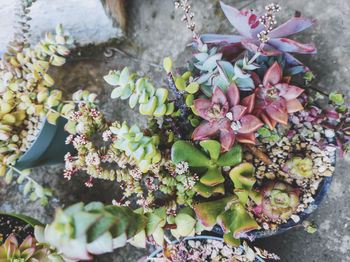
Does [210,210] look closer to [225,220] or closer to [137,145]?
[225,220]

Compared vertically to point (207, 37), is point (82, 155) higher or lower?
lower

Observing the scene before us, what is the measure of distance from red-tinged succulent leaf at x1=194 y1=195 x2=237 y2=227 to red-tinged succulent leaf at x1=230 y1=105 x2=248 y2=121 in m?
0.27

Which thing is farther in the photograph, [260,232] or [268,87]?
[260,232]

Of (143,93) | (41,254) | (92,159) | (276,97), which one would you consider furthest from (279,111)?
(41,254)

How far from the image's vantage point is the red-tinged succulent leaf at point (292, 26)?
0.81m

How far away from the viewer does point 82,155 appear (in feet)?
2.78

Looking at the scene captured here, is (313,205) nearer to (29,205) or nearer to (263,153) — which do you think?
(263,153)

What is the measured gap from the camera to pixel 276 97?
34.1 inches

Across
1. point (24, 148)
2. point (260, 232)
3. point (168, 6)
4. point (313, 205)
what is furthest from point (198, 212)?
point (168, 6)

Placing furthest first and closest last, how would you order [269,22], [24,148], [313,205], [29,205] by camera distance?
[29,205]
[24,148]
[313,205]
[269,22]

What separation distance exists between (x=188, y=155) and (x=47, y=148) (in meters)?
0.63

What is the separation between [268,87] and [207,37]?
0.24 m

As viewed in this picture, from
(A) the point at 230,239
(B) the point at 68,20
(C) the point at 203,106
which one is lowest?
(A) the point at 230,239

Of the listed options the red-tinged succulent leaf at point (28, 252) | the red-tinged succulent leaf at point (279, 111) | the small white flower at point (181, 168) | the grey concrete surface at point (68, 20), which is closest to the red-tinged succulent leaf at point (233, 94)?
the red-tinged succulent leaf at point (279, 111)
